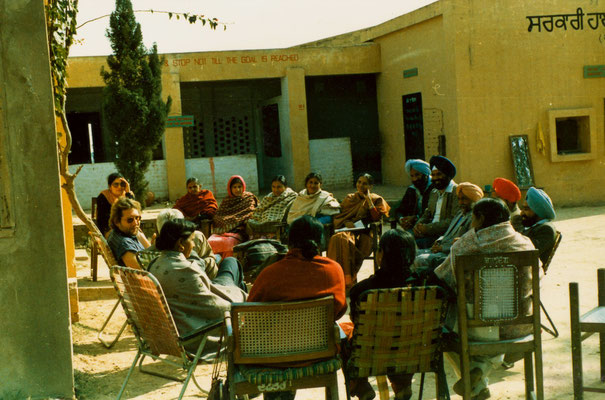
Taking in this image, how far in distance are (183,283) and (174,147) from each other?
36.5 feet

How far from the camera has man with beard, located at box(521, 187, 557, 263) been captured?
15.6ft

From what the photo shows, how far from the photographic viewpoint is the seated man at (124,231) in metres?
5.19

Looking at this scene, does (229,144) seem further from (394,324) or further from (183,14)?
(394,324)

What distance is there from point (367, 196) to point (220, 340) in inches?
161

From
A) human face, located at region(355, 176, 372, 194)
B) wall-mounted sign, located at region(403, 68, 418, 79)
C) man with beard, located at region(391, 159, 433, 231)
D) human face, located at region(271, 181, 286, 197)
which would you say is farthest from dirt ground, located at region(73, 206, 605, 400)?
wall-mounted sign, located at region(403, 68, 418, 79)

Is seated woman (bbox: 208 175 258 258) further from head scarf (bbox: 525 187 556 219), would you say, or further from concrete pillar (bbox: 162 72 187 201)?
concrete pillar (bbox: 162 72 187 201)

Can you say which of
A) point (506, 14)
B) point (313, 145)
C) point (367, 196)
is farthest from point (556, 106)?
point (367, 196)

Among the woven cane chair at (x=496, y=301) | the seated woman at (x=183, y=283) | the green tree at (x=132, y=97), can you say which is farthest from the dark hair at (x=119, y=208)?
the green tree at (x=132, y=97)

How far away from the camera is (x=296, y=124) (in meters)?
15.3

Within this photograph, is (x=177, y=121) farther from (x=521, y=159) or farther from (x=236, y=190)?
(x=521, y=159)

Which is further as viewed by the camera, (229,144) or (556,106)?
(229,144)

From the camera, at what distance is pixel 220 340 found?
3613 mm

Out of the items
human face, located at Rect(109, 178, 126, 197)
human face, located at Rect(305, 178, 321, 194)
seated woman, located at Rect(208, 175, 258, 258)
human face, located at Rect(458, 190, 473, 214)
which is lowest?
seated woman, located at Rect(208, 175, 258, 258)

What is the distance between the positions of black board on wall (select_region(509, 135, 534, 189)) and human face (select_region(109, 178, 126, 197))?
27.1 feet
